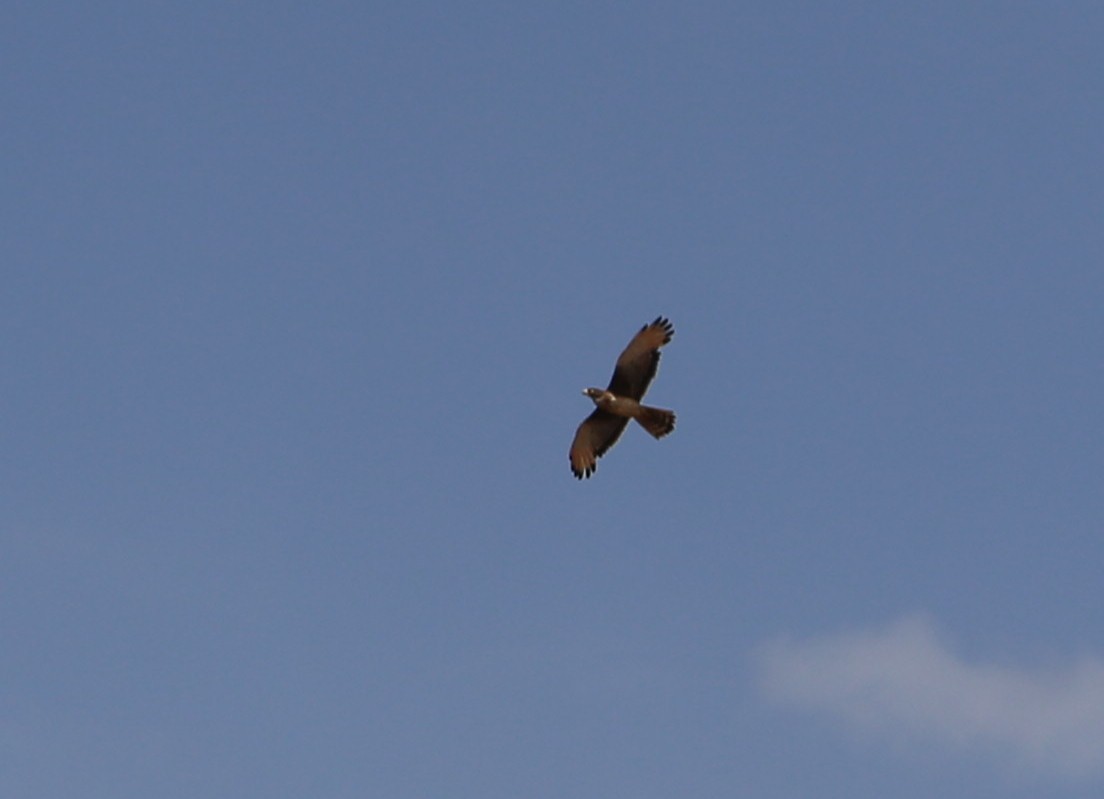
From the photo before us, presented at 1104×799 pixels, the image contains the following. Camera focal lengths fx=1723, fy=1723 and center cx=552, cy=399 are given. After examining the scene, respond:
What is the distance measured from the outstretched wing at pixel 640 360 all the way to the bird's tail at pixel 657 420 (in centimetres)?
67

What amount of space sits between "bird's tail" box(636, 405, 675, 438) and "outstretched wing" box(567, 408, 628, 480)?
1632 millimetres

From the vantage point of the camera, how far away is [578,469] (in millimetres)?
53906

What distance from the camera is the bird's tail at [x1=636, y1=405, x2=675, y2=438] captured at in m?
50.4

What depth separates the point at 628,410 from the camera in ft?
168

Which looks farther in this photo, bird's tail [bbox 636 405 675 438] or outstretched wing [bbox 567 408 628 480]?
outstretched wing [bbox 567 408 628 480]

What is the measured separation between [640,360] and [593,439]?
354 cm

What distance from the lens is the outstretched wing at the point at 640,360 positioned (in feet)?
168

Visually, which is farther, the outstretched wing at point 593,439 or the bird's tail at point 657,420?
the outstretched wing at point 593,439

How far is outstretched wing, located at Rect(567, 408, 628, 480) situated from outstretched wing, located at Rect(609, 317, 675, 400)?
1.37 meters

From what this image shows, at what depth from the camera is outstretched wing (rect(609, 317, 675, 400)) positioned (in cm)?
5116

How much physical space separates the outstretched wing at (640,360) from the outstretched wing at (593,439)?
54.0 inches

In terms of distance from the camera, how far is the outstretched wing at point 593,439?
5288 centimetres

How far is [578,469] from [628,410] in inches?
143

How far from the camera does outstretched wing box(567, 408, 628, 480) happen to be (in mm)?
52875
